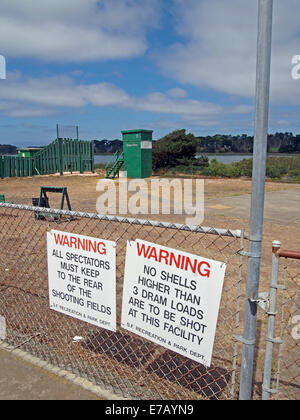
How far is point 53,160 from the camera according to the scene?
30.3m

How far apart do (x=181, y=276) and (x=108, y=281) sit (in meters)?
0.70

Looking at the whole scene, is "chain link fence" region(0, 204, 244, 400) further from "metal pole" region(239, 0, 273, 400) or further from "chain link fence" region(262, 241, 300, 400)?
"chain link fence" region(262, 241, 300, 400)

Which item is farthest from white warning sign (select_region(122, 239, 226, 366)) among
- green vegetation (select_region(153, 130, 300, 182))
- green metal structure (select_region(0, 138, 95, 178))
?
green vegetation (select_region(153, 130, 300, 182))

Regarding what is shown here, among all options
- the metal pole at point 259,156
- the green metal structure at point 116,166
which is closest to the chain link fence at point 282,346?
the metal pole at point 259,156

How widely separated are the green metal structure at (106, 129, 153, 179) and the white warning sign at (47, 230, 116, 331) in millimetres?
24228

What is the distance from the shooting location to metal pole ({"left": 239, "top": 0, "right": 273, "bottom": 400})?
6.48ft

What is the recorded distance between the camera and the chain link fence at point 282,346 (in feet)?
7.20

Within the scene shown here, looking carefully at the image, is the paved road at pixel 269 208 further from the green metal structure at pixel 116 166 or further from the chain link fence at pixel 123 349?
the green metal structure at pixel 116 166

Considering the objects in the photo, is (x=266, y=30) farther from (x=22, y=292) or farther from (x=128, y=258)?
(x=22, y=292)

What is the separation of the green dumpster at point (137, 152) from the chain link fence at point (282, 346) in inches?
901

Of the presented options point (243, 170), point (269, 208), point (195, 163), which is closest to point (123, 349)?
point (269, 208)

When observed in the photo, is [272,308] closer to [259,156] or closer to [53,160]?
[259,156]

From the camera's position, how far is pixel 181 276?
8.09 ft

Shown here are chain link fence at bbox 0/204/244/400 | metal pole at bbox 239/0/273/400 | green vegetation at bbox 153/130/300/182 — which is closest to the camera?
metal pole at bbox 239/0/273/400
